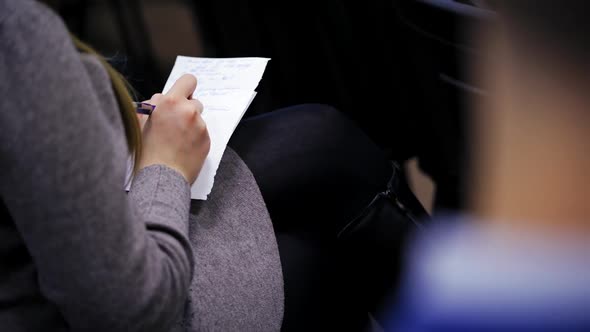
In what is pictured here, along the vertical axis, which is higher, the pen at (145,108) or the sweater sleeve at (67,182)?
the sweater sleeve at (67,182)

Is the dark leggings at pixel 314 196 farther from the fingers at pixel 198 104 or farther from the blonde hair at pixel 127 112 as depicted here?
the blonde hair at pixel 127 112

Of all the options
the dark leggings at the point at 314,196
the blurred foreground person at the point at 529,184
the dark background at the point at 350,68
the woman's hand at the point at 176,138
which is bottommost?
the dark background at the point at 350,68

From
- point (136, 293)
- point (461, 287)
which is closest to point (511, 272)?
point (461, 287)

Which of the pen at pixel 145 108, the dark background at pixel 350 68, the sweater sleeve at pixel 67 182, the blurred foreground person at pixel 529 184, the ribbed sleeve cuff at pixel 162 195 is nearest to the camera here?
the blurred foreground person at pixel 529 184

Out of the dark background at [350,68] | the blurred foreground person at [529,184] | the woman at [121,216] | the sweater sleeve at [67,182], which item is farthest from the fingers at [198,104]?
the dark background at [350,68]

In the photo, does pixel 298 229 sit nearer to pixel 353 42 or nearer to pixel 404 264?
pixel 404 264

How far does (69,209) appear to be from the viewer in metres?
0.43

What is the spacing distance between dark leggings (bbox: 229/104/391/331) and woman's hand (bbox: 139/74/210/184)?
6.0 inches

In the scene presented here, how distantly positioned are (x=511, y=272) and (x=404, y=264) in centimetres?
43

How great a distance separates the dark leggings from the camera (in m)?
0.76

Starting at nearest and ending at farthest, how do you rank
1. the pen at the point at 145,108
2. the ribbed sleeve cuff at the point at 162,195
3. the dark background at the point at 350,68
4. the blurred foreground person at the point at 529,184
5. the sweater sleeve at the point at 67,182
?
the blurred foreground person at the point at 529,184 < the sweater sleeve at the point at 67,182 < the ribbed sleeve cuff at the point at 162,195 < the pen at the point at 145,108 < the dark background at the point at 350,68

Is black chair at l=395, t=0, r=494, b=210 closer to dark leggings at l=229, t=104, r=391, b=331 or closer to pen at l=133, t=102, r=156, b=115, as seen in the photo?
dark leggings at l=229, t=104, r=391, b=331

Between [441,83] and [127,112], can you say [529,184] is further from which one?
[441,83]

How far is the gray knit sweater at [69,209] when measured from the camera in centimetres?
42
